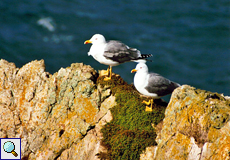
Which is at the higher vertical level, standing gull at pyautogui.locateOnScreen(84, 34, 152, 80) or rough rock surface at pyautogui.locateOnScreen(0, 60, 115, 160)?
standing gull at pyautogui.locateOnScreen(84, 34, 152, 80)

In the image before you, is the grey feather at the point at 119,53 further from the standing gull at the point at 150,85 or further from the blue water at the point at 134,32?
the blue water at the point at 134,32

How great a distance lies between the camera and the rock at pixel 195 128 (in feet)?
30.4

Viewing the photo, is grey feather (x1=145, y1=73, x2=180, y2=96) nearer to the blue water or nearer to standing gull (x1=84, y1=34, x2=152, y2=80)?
standing gull (x1=84, y1=34, x2=152, y2=80)

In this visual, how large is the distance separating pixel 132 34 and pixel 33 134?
23.2m

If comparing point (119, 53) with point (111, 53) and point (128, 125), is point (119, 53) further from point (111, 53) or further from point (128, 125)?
point (128, 125)

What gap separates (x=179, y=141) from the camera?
398 inches

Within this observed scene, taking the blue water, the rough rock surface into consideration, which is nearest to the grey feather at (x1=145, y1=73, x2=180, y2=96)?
the rough rock surface

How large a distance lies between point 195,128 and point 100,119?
4304mm

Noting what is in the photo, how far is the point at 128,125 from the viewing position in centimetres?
1231

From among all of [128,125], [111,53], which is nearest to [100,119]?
[128,125]

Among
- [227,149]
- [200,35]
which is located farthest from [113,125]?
[200,35]

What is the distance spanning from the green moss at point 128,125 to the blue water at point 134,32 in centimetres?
1799

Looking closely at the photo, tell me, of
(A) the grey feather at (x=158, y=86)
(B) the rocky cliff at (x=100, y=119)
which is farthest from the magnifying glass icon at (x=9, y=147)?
(A) the grey feather at (x=158, y=86)

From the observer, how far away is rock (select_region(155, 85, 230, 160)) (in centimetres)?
927
